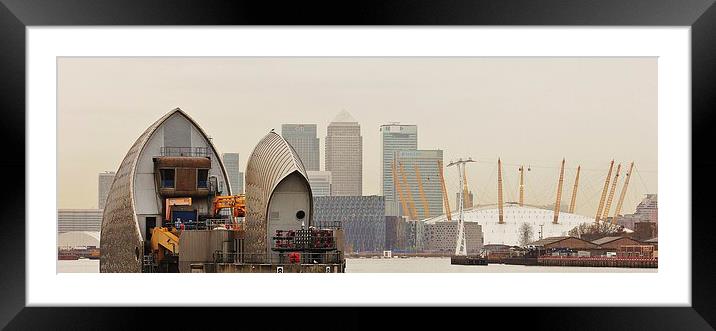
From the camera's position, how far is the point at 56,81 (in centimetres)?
380

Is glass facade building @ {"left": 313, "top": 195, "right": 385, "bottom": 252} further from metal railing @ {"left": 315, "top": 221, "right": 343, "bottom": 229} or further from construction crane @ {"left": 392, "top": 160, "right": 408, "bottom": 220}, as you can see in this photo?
construction crane @ {"left": 392, "top": 160, "right": 408, "bottom": 220}

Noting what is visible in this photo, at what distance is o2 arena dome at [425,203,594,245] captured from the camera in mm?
34219

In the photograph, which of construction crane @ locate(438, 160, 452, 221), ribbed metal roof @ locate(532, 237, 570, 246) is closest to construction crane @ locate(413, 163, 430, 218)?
construction crane @ locate(438, 160, 452, 221)

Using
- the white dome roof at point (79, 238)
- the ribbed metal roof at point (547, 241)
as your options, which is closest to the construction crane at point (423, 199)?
the ribbed metal roof at point (547, 241)

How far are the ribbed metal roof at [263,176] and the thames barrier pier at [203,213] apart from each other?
20 millimetres

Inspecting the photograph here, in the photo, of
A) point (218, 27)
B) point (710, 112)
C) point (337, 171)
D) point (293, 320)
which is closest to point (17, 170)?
point (218, 27)

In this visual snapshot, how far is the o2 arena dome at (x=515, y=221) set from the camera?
34.2m

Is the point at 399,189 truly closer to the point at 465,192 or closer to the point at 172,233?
the point at 465,192

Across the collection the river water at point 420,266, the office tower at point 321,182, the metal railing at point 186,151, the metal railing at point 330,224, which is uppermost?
the metal railing at point 186,151

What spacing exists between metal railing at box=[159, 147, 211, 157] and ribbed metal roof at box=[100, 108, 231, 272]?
21 cm

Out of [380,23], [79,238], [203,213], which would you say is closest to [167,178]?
[203,213]

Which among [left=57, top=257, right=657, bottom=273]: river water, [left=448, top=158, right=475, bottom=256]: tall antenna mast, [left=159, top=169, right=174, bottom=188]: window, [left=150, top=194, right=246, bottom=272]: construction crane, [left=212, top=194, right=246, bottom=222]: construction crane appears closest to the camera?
[left=212, top=194, right=246, bottom=222]: construction crane

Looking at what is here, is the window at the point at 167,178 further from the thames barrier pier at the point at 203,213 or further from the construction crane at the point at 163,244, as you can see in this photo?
the construction crane at the point at 163,244

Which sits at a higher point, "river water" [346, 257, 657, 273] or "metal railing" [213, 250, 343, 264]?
"metal railing" [213, 250, 343, 264]
